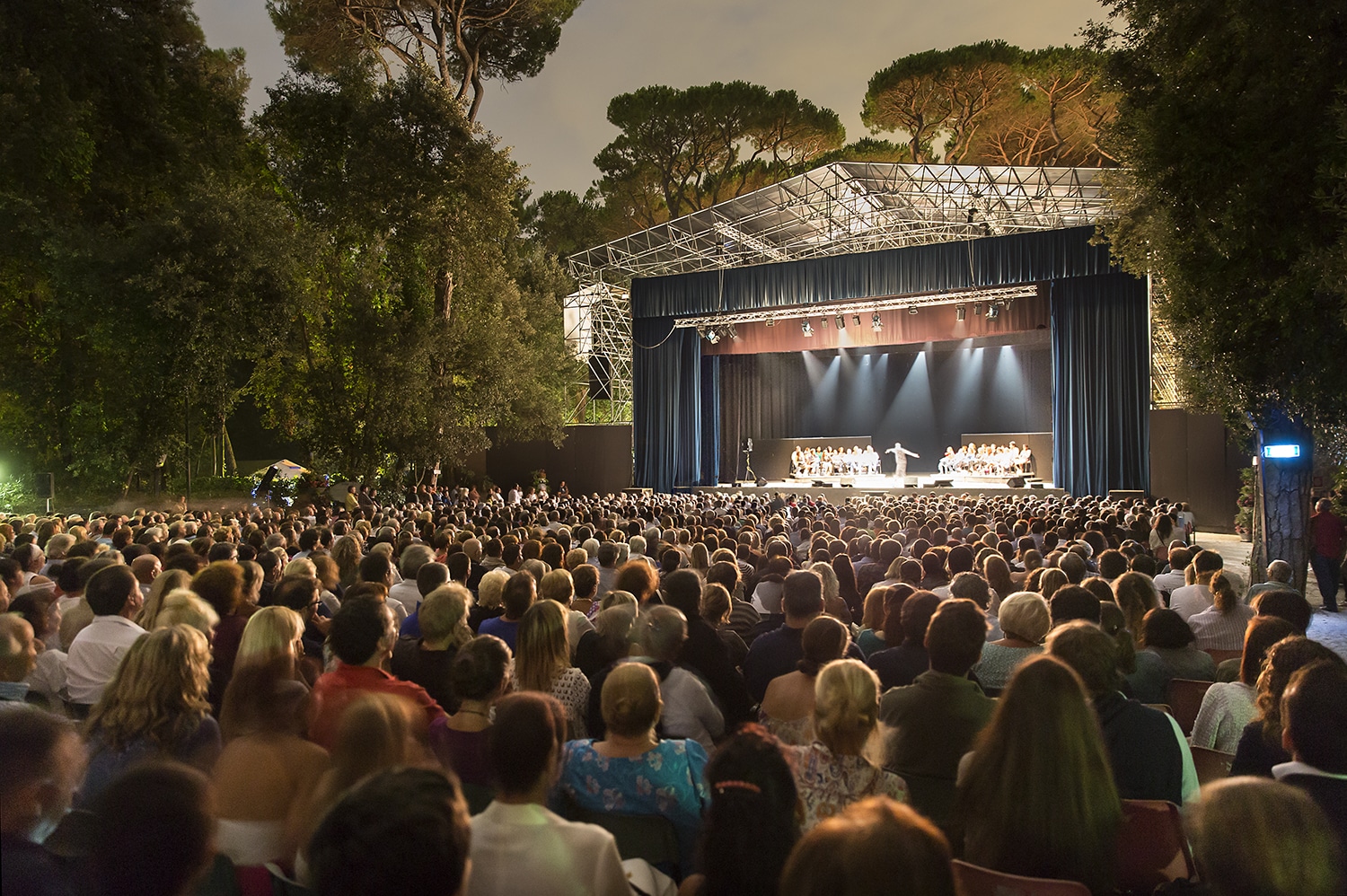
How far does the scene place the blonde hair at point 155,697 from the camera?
102 inches

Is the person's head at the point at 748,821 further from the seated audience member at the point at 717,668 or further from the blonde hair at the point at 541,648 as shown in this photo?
the seated audience member at the point at 717,668

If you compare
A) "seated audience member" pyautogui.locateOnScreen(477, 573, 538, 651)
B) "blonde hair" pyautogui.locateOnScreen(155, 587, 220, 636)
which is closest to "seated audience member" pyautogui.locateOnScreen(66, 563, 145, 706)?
"blonde hair" pyautogui.locateOnScreen(155, 587, 220, 636)

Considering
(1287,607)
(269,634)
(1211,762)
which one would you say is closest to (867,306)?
(1287,607)

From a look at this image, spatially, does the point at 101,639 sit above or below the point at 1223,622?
above

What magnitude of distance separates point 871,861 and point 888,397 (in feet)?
82.2

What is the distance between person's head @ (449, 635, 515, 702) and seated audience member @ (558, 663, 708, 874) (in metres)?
0.46

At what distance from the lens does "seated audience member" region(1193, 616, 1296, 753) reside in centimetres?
317

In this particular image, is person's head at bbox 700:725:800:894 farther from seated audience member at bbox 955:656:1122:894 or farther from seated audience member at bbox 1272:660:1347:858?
Result: seated audience member at bbox 1272:660:1347:858

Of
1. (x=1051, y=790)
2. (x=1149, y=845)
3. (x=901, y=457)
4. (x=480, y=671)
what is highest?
(x=901, y=457)

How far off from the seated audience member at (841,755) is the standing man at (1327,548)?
935 cm

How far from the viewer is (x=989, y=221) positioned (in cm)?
1970

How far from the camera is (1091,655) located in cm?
275

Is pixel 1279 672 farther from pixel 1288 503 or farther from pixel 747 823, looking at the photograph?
pixel 1288 503

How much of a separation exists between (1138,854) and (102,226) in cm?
2030
